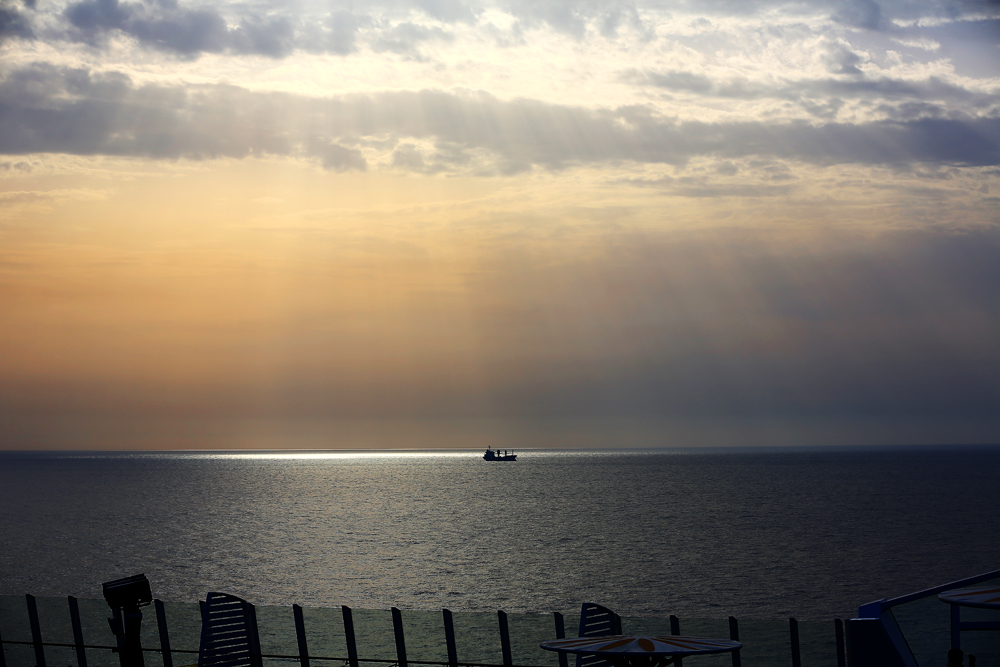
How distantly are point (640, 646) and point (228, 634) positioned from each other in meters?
6.71

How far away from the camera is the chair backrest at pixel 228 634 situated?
14008 mm

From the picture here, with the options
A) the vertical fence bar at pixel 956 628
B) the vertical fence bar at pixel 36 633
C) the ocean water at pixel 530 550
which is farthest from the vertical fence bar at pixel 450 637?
the ocean water at pixel 530 550

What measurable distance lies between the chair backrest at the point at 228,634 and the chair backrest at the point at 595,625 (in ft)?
16.8

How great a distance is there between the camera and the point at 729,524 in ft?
352

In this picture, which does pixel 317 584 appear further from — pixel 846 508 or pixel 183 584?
pixel 846 508

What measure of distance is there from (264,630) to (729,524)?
98565mm

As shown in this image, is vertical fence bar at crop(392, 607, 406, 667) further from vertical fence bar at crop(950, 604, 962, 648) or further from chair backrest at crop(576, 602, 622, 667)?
vertical fence bar at crop(950, 604, 962, 648)

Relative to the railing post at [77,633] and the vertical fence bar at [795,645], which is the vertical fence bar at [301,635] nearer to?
the railing post at [77,633]

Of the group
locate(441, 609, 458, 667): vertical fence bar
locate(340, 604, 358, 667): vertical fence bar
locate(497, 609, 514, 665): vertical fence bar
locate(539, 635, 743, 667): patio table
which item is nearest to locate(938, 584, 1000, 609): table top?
locate(539, 635, 743, 667): patio table

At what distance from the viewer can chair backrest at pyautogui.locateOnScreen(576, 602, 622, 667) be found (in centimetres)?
1300

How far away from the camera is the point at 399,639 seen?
46.7ft

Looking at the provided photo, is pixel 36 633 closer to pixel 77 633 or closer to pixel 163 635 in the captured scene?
pixel 77 633

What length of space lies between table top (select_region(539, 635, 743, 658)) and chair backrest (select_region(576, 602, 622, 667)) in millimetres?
1390

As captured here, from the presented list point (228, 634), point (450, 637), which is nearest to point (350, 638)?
point (450, 637)
